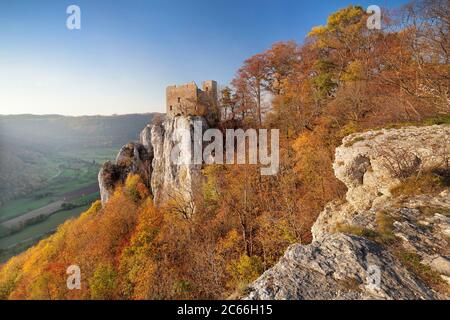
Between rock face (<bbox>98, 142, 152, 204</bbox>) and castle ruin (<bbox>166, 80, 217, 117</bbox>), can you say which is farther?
rock face (<bbox>98, 142, 152, 204</bbox>)

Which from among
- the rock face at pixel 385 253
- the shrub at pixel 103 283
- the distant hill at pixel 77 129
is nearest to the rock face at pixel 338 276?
the rock face at pixel 385 253

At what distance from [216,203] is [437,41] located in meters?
17.5

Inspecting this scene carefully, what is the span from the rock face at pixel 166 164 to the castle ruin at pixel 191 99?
5.17ft

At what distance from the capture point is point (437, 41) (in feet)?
23.3

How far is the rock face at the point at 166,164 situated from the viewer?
77.0 feet

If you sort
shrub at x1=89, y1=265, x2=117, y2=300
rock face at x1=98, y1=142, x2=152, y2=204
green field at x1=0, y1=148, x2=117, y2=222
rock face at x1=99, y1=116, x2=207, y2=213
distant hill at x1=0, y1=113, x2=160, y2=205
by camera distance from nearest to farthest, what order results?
shrub at x1=89, y1=265, x2=117, y2=300 < rock face at x1=99, y1=116, x2=207, y2=213 < rock face at x1=98, y1=142, x2=152, y2=204 < green field at x1=0, y1=148, x2=117, y2=222 < distant hill at x1=0, y1=113, x2=160, y2=205

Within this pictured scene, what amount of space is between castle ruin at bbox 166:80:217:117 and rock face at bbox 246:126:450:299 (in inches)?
870

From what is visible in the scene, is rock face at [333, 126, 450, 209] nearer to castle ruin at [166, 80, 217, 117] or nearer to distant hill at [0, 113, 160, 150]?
castle ruin at [166, 80, 217, 117]

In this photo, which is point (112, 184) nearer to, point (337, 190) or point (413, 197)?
point (337, 190)

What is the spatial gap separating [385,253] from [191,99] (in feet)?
83.7

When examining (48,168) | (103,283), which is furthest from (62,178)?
(103,283)

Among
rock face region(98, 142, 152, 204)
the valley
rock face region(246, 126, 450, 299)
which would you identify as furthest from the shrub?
the valley

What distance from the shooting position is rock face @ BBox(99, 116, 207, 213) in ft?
77.0

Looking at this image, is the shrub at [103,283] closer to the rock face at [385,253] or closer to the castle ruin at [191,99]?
the castle ruin at [191,99]
